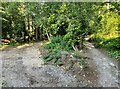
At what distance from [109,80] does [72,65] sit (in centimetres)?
150

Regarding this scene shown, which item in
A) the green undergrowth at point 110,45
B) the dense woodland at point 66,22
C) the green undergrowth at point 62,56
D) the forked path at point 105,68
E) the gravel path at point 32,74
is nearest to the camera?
the gravel path at point 32,74

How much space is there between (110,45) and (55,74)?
4640 mm

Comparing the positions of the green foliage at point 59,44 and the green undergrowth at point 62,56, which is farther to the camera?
the green foliage at point 59,44

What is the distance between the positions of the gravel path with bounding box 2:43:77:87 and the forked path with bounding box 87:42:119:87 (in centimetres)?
108

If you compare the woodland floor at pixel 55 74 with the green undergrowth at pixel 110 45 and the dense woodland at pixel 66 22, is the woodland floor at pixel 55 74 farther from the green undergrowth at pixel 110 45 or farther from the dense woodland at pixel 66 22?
the dense woodland at pixel 66 22

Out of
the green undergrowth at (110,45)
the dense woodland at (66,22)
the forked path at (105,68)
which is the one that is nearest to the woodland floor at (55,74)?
the forked path at (105,68)

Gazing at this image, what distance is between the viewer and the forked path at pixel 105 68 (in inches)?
281

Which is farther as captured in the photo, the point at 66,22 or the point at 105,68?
the point at 66,22

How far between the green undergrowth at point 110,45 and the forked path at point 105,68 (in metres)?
0.48

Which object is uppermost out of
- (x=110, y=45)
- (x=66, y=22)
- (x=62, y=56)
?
(x=66, y=22)

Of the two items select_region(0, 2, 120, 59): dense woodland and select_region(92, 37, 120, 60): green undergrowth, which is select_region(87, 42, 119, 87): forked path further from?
select_region(0, 2, 120, 59): dense woodland

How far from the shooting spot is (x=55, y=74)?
7.62m

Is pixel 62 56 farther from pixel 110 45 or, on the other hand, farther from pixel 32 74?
pixel 110 45

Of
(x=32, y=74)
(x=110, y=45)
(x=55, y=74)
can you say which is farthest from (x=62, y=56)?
(x=110, y=45)
